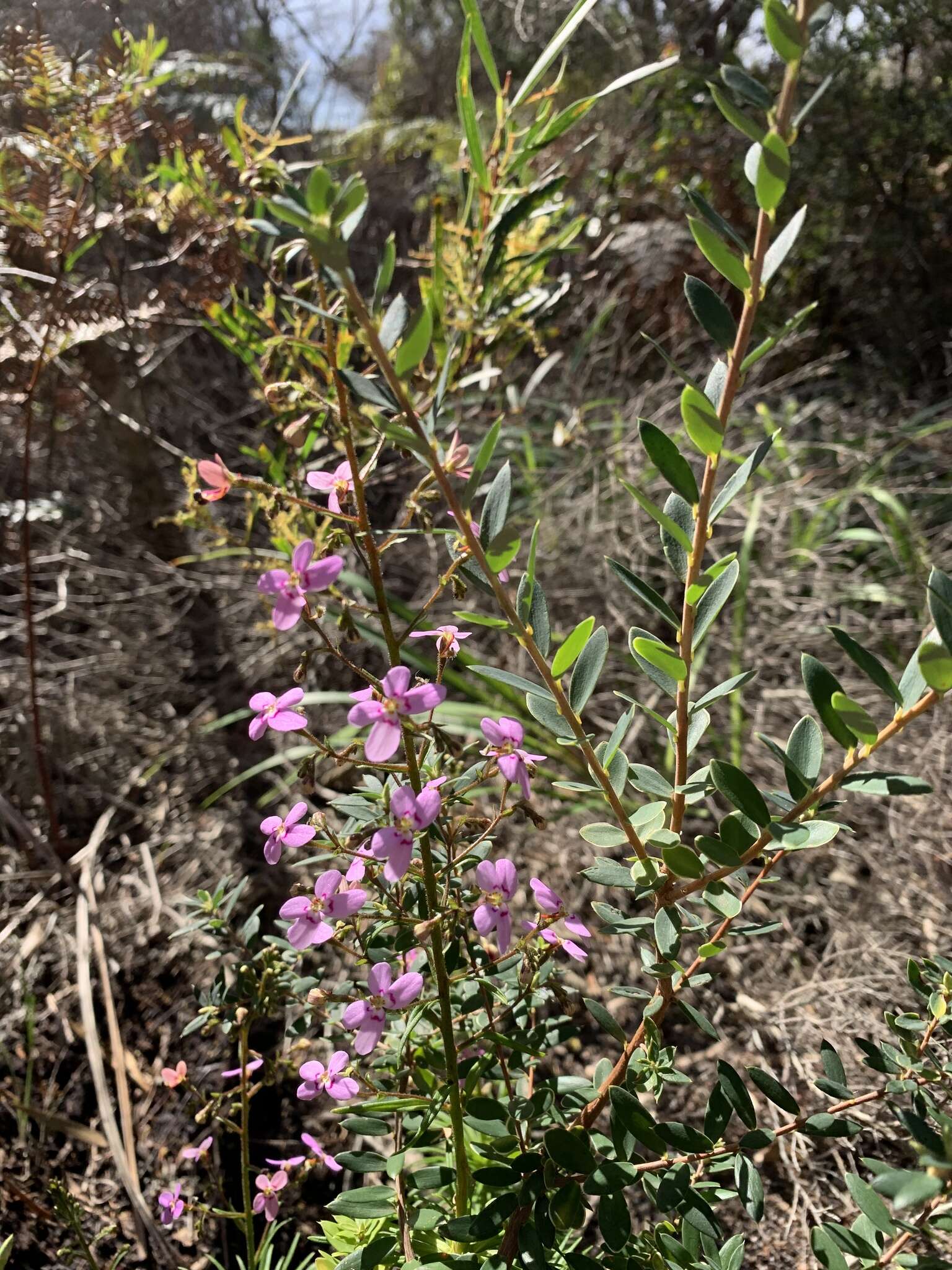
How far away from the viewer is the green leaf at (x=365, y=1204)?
611mm

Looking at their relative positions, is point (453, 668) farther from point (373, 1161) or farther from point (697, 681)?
point (373, 1161)

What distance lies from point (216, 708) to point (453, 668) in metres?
0.54

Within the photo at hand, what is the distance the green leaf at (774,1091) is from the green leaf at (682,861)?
0.18m

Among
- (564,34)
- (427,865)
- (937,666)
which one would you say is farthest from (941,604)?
(564,34)

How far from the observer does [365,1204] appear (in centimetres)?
62

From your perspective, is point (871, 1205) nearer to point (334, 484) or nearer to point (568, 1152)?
point (568, 1152)

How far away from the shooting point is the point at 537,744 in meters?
1.53

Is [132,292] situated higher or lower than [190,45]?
lower

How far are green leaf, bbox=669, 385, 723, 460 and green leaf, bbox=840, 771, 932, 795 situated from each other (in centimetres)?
19

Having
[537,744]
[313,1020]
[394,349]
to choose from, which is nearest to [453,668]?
[537,744]

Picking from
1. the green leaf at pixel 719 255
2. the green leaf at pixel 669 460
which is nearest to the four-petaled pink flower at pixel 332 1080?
the green leaf at pixel 669 460

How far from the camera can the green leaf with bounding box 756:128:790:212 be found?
389 millimetres

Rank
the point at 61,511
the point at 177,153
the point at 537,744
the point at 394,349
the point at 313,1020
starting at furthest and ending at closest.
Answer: the point at 61,511, the point at 537,744, the point at 177,153, the point at 313,1020, the point at 394,349

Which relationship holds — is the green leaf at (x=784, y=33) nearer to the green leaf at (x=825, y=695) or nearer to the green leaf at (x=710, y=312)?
the green leaf at (x=710, y=312)
